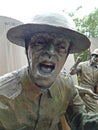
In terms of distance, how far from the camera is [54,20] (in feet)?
6.25

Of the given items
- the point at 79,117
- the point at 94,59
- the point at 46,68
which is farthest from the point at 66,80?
the point at 94,59

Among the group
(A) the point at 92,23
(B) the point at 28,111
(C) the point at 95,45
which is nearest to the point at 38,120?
(B) the point at 28,111

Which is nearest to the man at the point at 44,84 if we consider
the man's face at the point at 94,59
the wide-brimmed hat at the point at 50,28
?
the wide-brimmed hat at the point at 50,28

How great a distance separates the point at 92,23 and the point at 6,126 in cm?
1847

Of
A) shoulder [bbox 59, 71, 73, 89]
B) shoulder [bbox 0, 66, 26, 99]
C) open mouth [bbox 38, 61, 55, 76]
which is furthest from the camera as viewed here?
shoulder [bbox 59, 71, 73, 89]

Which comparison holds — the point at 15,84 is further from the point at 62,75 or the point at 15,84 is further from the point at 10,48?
the point at 10,48

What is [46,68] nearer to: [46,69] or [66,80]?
[46,69]

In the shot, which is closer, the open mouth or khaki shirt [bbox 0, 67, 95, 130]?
the open mouth

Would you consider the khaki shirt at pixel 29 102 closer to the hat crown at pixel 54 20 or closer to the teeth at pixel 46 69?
the teeth at pixel 46 69

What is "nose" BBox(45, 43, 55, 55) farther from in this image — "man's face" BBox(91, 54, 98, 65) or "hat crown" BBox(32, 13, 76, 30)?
"man's face" BBox(91, 54, 98, 65)

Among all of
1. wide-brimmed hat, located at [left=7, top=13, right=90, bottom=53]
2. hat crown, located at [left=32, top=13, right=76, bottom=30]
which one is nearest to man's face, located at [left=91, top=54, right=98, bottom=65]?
wide-brimmed hat, located at [left=7, top=13, right=90, bottom=53]

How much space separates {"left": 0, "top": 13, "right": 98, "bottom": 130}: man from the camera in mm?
1907

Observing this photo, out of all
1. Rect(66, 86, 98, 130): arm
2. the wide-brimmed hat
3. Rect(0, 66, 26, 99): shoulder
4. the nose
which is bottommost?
Rect(66, 86, 98, 130): arm

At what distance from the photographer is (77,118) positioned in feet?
7.41
